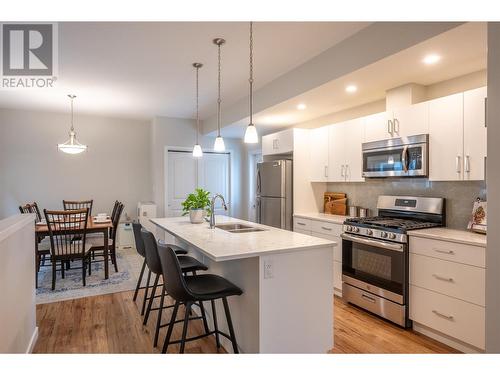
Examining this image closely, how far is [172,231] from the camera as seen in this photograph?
2.90 meters

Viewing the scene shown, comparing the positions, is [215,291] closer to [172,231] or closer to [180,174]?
[172,231]

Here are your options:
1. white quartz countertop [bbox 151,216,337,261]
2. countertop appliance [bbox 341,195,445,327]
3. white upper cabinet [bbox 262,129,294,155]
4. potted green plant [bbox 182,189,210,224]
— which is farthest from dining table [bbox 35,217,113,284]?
countertop appliance [bbox 341,195,445,327]

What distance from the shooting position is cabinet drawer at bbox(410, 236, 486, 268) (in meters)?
2.28

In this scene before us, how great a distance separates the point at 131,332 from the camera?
108 inches

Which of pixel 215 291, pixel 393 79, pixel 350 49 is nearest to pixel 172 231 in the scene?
pixel 215 291

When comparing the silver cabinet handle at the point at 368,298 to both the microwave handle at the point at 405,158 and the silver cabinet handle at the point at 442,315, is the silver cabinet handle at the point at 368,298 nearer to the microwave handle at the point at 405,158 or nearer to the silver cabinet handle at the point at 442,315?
the silver cabinet handle at the point at 442,315

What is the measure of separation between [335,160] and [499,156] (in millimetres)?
2548

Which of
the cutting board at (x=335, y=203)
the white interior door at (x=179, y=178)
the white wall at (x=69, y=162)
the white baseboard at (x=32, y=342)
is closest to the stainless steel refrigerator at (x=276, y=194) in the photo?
the cutting board at (x=335, y=203)

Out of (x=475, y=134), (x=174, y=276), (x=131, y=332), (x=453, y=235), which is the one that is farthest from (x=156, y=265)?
(x=475, y=134)

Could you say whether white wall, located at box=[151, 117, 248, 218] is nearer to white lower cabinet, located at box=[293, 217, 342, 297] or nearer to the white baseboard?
white lower cabinet, located at box=[293, 217, 342, 297]

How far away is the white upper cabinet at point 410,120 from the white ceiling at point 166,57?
941 mm

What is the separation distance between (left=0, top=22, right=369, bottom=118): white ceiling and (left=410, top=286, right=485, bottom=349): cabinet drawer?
2.27 metres

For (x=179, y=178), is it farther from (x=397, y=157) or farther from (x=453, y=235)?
(x=453, y=235)

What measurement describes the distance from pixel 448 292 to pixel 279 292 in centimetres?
140
